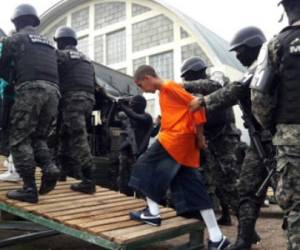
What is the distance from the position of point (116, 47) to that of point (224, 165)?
73.0 feet

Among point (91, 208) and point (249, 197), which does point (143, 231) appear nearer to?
point (91, 208)

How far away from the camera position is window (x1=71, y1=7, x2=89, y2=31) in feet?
96.6

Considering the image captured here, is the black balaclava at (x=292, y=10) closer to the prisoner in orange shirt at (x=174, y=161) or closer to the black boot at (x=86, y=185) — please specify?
the prisoner in orange shirt at (x=174, y=161)

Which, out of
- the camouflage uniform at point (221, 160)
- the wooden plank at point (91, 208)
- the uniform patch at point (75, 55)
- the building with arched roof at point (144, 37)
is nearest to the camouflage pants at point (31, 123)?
the wooden plank at point (91, 208)

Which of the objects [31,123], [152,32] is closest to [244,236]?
[31,123]

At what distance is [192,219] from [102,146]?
3.70 metres

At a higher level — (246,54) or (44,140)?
(246,54)

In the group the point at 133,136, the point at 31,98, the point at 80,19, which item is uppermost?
the point at 80,19

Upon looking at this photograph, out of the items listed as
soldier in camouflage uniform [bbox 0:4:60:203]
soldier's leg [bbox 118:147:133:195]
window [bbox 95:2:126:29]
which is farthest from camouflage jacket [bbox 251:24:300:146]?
window [bbox 95:2:126:29]

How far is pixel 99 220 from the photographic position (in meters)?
3.55

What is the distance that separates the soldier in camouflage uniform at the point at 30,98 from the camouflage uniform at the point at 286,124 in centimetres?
214

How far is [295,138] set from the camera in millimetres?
2523

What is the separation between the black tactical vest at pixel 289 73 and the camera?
254cm

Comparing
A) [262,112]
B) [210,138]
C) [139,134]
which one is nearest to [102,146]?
[139,134]
